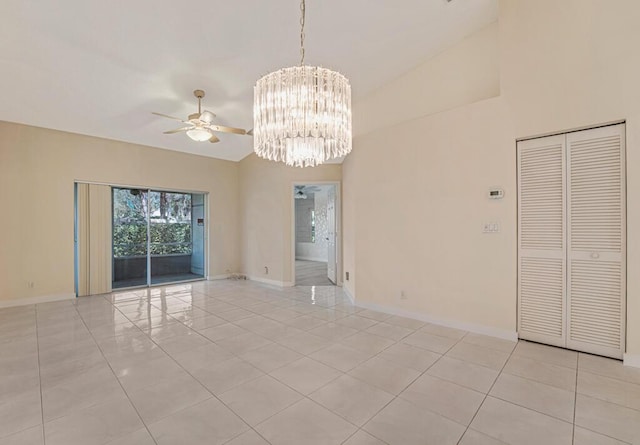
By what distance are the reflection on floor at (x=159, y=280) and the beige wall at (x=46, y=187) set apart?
1.10m

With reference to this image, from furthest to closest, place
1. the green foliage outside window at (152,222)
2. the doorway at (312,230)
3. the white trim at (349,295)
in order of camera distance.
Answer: the doorway at (312,230) < the green foliage outside window at (152,222) < the white trim at (349,295)

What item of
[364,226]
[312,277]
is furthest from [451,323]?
[312,277]

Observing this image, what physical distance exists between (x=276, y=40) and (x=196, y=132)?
1.65 m

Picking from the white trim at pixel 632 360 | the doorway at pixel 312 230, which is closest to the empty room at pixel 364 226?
the white trim at pixel 632 360

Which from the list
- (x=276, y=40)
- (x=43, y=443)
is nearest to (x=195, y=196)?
(x=276, y=40)

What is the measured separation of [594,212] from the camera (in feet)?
9.44

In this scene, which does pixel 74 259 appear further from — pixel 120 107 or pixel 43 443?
pixel 43 443

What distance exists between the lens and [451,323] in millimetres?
3674

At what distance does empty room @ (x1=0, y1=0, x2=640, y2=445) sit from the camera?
2.09 m

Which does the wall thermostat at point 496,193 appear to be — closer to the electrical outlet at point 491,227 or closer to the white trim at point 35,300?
the electrical outlet at point 491,227

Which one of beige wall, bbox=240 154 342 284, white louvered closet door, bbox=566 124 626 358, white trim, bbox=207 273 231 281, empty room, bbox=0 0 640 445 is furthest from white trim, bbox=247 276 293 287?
white louvered closet door, bbox=566 124 626 358

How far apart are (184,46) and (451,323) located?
459 centimetres

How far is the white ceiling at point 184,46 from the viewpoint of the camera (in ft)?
9.73

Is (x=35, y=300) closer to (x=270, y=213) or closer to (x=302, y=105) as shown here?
(x=270, y=213)
